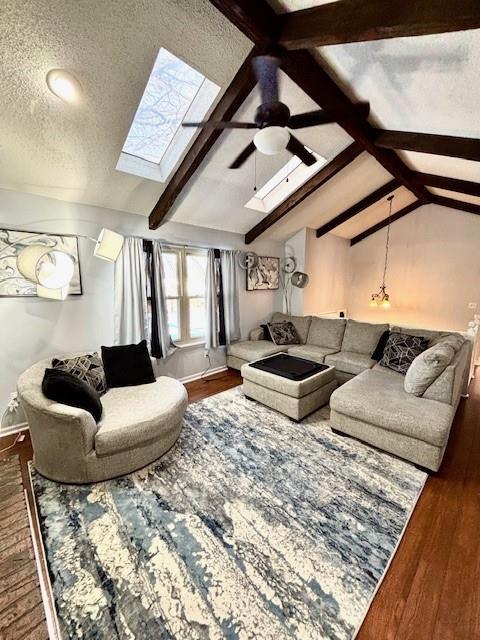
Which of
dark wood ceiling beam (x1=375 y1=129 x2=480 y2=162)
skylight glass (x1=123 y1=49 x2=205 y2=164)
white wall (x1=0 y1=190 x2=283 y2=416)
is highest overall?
skylight glass (x1=123 y1=49 x2=205 y2=164)

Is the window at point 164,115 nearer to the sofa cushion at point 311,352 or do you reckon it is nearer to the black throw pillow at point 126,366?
the black throw pillow at point 126,366

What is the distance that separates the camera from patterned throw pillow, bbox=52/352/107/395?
2447 mm

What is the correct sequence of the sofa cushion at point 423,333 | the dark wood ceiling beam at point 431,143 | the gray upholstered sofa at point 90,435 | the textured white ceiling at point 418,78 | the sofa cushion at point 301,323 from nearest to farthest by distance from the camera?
the textured white ceiling at point 418,78 → the gray upholstered sofa at point 90,435 → the dark wood ceiling beam at point 431,143 → the sofa cushion at point 423,333 → the sofa cushion at point 301,323

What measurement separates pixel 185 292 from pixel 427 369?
123 inches

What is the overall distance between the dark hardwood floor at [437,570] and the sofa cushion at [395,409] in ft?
1.21

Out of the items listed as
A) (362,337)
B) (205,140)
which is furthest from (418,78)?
(362,337)

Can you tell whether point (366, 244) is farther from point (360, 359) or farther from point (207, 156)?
point (207, 156)

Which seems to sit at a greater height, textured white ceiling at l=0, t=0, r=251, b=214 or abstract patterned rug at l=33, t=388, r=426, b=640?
textured white ceiling at l=0, t=0, r=251, b=214

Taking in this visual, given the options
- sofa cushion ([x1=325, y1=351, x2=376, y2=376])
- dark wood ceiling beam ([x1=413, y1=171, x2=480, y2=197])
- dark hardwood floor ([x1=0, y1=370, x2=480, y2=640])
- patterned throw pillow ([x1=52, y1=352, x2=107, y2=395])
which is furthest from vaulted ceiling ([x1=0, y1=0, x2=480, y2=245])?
dark hardwood floor ([x1=0, y1=370, x2=480, y2=640])

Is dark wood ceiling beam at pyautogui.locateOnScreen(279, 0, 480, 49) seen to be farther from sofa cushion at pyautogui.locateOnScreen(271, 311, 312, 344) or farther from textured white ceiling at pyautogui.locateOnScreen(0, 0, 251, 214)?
sofa cushion at pyautogui.locateOnScreen(271, 311, 312, 344)

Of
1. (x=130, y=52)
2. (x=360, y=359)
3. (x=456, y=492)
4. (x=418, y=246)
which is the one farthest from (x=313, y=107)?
(x=418, y=246)

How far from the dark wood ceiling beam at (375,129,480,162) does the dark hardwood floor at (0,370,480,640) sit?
2.72 metres

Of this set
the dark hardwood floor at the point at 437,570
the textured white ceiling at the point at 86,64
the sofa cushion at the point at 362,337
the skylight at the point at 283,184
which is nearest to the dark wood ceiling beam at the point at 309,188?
Result: the skylight at the point at 283,184

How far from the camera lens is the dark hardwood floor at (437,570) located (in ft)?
3.91
